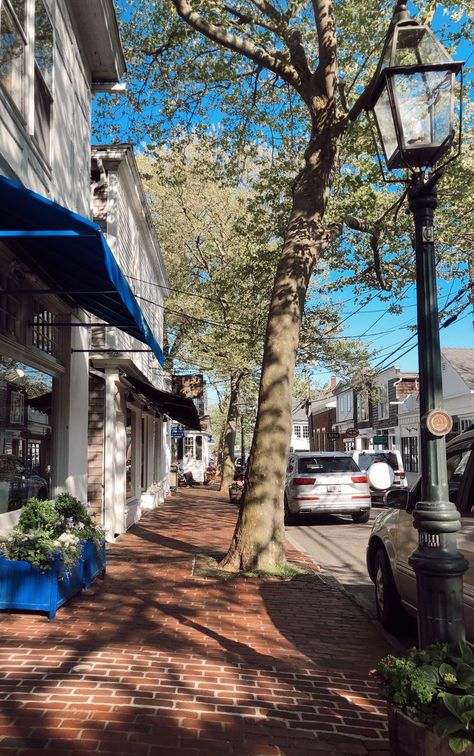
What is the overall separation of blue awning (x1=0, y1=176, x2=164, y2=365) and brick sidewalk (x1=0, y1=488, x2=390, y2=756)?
9.72 feet

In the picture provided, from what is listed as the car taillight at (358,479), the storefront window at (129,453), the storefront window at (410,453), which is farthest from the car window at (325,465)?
the storefront window at (410,453)

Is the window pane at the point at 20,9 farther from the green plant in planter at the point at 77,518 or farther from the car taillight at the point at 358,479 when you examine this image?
the car taillight at the point at 358,479

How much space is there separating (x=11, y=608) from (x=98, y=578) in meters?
1.96

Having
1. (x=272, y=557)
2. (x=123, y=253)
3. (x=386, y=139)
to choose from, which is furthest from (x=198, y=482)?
(x=386, y=139)

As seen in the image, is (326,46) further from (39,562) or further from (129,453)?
(129,453)

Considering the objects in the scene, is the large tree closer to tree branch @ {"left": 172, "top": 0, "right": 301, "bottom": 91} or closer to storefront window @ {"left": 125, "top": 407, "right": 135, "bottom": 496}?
tree branch @ {"left": 172, "top": 0, "right": 301, "bottom": 91}

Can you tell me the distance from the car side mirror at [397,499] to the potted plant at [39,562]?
305cm

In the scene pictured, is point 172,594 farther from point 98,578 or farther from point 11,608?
point 11,608

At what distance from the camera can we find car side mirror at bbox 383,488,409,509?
5262mm

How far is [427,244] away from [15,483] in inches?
201

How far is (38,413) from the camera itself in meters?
7.44

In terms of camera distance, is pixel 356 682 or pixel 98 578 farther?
pixel 98 578

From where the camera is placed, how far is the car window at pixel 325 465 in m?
14.7

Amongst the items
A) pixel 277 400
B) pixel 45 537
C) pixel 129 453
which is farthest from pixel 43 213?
pixel 129 453
